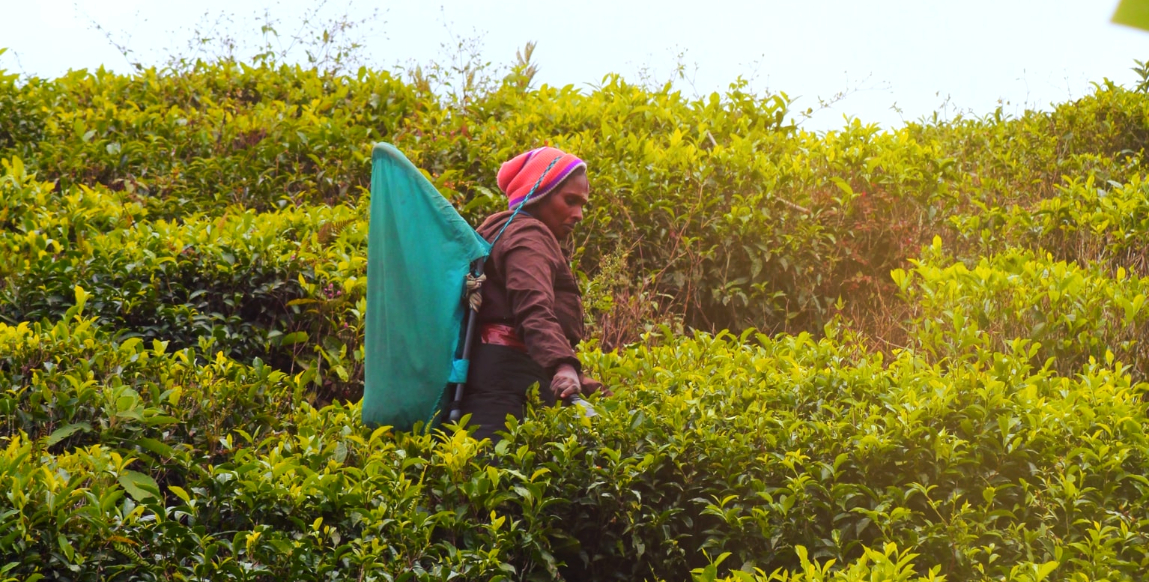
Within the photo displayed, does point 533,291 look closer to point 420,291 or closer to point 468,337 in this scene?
point 468,337

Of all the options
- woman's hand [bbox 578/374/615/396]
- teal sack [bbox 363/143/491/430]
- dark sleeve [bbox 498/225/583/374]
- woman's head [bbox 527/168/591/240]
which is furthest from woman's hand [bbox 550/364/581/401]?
woman's head [bbox 527/168/591/240]

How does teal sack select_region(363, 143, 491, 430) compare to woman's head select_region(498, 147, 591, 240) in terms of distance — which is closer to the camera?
teal sack select_region(363, 143, 491, 430)

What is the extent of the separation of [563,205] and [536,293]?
47 cm

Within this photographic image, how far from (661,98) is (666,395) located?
4.80m

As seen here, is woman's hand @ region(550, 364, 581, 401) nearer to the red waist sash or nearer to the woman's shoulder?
the red waist sash

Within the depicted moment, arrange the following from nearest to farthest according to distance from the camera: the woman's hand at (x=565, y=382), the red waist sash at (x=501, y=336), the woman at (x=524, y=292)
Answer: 1. the woman's hand at (x=565, y=382)
2. the woman at (x=524, y=292)
3. the red waist sash at (x=501, y=336)

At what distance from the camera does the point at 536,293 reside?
4.29 metres

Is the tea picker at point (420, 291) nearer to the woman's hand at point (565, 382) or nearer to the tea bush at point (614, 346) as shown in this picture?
the tea bush at point (614, 346)

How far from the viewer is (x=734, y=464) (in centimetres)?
460

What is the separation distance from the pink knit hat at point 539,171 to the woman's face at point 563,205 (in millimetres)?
34

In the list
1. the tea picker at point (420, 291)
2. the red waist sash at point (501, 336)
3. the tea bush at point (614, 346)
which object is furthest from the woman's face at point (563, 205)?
the tea bush at point (614, 346)

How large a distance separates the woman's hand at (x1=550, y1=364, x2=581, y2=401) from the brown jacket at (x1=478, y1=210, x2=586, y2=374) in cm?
3

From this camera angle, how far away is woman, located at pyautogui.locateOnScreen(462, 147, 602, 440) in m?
4.33

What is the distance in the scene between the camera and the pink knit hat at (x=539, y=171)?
14.9ft
